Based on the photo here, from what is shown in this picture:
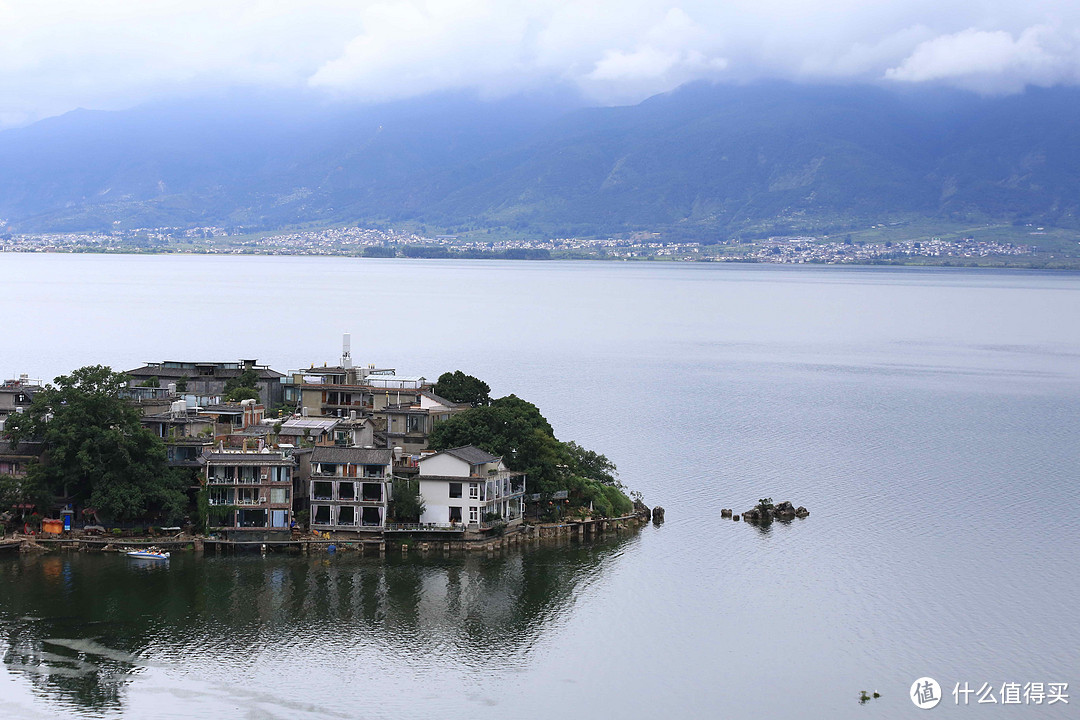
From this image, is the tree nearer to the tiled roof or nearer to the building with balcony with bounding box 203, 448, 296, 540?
the tiled roof

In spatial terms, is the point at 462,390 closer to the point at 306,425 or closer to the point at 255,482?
the point at 306,425

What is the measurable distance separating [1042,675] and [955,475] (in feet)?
79.2

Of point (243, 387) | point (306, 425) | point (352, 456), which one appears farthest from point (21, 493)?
point (243, 387)

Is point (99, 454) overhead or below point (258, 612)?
overhead

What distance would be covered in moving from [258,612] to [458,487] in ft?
24.8

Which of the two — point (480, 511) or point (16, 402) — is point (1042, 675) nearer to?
point (480, 511)

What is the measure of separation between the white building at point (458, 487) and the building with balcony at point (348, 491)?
123 centimetres

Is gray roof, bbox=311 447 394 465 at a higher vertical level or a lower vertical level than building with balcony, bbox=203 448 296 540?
higher

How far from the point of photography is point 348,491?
35.4 metres

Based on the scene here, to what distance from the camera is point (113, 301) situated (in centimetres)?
14538

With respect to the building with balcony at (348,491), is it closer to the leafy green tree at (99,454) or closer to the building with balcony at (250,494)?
the building with balcony at (250,494)

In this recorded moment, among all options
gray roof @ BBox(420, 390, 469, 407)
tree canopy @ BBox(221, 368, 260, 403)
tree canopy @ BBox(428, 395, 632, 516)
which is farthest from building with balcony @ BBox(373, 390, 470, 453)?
tree canopy @ BBox(221, 368, 260, 403)

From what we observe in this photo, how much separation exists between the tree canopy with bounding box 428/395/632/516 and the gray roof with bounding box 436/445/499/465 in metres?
1.32

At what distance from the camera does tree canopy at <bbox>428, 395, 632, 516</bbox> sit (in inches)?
1523
